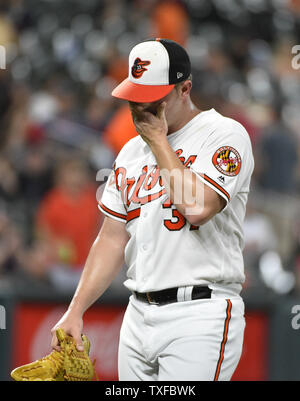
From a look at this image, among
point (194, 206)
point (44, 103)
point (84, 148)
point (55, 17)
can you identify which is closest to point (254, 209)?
point (84, 148)

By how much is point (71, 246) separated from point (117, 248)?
2.83 metres

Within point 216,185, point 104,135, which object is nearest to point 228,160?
point 216,185

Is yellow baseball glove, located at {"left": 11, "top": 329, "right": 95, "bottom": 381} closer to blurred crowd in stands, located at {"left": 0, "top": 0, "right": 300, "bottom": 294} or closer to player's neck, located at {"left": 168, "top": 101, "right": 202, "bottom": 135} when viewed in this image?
player's neck, located at {"left": 168, "top": 101, "right": 202, "bottom": 135}

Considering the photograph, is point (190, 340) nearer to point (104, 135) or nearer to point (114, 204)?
point (114, 204)

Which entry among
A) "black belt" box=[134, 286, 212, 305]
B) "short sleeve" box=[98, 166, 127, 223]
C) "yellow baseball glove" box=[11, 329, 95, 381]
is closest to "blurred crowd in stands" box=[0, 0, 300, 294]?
"short sleeve" box=[98, 166, 127, 223]

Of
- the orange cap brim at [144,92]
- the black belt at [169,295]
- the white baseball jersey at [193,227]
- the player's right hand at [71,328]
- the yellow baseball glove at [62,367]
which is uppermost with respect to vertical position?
the orange cap brim at [144,92]

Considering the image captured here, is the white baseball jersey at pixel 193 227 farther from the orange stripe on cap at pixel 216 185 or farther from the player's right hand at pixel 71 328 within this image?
the player's right hand at pixel 71 328

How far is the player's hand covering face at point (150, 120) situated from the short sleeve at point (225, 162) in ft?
0.63

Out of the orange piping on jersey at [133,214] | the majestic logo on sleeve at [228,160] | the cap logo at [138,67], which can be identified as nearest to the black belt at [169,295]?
the orange piping on jersey at [133,214]

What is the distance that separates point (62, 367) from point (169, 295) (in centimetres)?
52

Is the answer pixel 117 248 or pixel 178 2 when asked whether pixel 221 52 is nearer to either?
pixel 178 2

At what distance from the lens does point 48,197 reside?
6.38 metres

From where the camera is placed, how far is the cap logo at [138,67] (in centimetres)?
298

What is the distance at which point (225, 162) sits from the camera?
2906 mm
